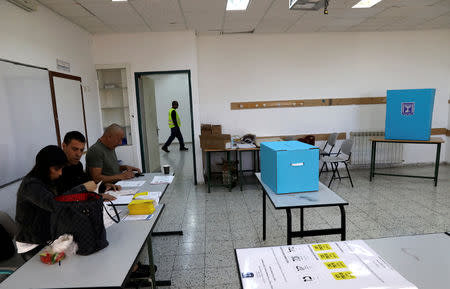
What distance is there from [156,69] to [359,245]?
4487 mm

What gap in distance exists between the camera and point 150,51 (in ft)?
15.9

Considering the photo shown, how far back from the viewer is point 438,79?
566 centimetres

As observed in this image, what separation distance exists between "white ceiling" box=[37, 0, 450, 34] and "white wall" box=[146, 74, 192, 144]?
534 centimetres

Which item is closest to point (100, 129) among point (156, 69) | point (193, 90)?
point (156, 69)

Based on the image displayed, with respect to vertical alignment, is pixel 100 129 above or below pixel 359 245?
above

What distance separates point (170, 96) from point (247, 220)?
7.72 meters

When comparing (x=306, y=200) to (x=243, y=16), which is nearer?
(x=306, y=200)

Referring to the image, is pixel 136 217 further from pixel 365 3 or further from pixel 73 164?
Answer: pixel 365 3

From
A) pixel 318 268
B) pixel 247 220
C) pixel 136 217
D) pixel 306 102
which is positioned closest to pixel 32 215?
pixel 136 217

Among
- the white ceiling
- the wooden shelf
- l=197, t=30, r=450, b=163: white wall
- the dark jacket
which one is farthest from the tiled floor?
the white ceiling

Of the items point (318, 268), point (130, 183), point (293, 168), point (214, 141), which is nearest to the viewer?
point (318, 268)

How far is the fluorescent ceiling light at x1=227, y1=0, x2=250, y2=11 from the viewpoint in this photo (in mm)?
3725

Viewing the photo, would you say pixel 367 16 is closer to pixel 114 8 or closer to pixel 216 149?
pixel 216 149

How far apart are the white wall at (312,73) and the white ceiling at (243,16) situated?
31 cm
